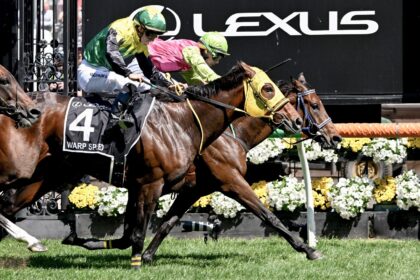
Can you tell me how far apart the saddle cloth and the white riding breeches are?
0.63 feet

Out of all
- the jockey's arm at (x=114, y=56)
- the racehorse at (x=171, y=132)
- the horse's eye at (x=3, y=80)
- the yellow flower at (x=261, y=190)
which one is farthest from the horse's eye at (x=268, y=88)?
the yellow flower at (x=261, y=190)

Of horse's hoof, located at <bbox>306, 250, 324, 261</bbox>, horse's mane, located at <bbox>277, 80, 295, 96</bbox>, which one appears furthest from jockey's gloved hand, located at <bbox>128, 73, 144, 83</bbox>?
horse's hoof, located at <bbox>306, 250, 324, 261</bbox>

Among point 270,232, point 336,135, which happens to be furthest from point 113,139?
point 270,232

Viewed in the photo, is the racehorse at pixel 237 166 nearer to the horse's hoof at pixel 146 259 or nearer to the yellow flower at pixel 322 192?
the horse's hoof at pixel 146 259

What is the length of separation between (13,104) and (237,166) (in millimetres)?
2192

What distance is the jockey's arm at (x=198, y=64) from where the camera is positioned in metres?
11.0

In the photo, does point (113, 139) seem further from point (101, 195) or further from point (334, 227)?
point (334, 227)

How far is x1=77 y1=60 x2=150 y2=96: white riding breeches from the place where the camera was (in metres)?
10.0

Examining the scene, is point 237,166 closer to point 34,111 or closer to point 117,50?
point 117,50

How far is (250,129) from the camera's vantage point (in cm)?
1088

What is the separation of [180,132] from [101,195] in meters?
2.53

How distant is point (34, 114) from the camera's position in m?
9.43

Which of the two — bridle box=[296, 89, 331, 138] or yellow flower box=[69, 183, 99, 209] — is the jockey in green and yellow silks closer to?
bridle box=[296, 89, 331, 138]

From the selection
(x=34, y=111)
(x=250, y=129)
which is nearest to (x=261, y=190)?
(x=250, y=129)
